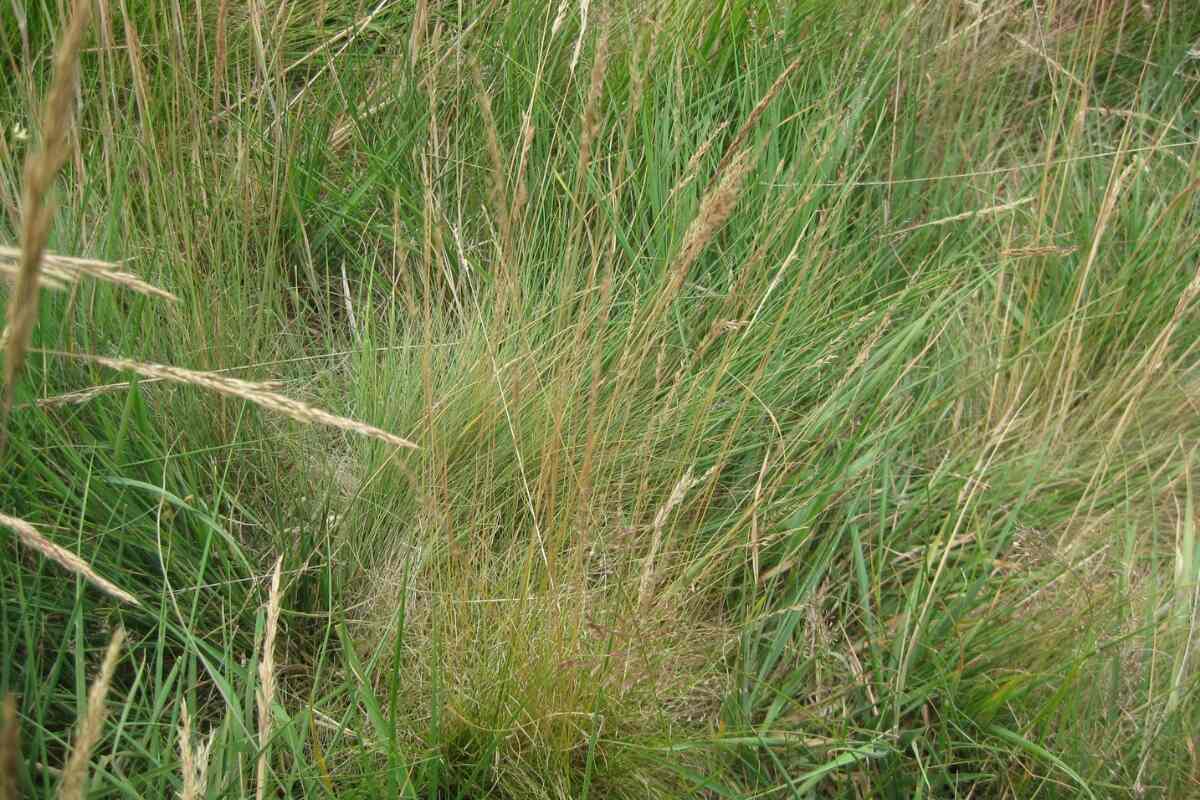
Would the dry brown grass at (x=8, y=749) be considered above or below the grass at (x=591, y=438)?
above

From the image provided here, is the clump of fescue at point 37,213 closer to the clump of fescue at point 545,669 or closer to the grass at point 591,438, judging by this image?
the grass at point 591,438

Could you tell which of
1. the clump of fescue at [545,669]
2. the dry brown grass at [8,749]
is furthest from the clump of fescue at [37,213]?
the clump of fescue at [545,669]

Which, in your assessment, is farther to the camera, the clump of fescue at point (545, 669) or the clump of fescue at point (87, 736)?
the clump of fescue at point (545, 669)

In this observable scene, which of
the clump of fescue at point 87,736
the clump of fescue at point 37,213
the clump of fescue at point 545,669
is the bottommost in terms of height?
the clump of fescue at point 545,669

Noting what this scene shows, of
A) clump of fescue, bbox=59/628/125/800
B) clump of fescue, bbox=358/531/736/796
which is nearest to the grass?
clump of fescue, bbox=358/531/736/796

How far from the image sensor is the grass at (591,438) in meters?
1.31

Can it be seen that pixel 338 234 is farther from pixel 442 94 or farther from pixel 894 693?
pixel 894 693

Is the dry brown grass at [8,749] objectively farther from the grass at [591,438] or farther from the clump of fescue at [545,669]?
the clump of fescue at [545,669]

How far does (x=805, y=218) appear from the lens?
2.02 metres

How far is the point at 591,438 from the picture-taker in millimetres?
1200

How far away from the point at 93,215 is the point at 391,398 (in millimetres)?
601

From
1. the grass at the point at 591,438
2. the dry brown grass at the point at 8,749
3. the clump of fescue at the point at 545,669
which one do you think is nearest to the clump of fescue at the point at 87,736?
the dry brown grass at the point at 8,749

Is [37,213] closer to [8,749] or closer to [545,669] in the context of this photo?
[8,749]

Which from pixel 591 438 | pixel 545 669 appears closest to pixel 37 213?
pixel 591 438
